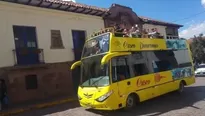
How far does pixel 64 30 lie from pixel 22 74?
4358 mm

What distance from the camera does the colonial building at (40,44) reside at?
48.1 feet

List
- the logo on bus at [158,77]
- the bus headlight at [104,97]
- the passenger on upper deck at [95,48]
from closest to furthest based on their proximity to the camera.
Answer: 1. the bus headlight at [104,97]
2. the passenger on upper deck at [95,48]
3. the logo on bus at [158,77]

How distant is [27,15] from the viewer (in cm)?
1566

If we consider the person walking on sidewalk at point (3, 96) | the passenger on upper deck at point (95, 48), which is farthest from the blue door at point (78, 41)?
the passenger on upper deck at point (95, 48)

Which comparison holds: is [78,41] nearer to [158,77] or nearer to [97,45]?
[158,77]

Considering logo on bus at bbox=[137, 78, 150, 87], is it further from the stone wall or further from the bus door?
the stone wall

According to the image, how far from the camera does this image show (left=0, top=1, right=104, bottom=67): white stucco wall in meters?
14.6

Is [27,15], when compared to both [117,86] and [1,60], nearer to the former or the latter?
[1,60]

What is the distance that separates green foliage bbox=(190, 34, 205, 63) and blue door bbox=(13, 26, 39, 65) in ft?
82.4

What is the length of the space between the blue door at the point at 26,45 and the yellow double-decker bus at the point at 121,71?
17.5ft

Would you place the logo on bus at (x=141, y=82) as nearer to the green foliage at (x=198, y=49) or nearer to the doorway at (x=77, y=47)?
the doorway at (x=77, y=47)

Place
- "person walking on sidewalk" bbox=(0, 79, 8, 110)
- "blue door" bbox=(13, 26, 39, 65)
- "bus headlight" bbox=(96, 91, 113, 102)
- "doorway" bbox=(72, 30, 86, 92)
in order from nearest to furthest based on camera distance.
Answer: "bus headlight" bbox=(96, 91, 113, 102) → "person walking on sidewalk" bbox=(0, 79, 8, 110) → "blue door" bbox=(13, 26, 39, 65) → "doorway" bbox=(72, 30, 86, 92)

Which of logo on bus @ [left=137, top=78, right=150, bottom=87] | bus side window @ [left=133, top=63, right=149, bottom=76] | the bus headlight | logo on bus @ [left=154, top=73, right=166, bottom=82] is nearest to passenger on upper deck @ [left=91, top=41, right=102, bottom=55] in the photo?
bus side window @ [left=133, top=63, right=149, bottom=76]

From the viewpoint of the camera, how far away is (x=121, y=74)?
33.0 feet
